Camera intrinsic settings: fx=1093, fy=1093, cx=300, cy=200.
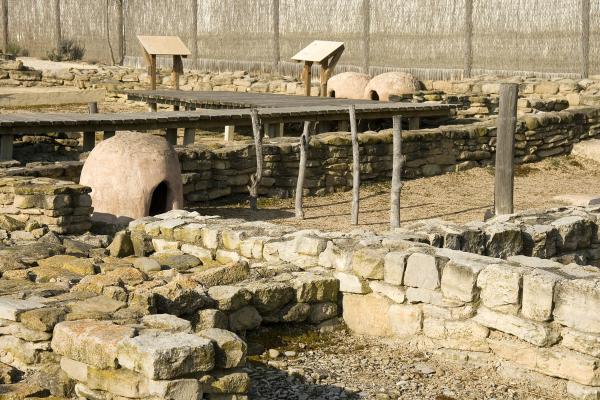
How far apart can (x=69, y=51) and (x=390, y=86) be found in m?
13.9

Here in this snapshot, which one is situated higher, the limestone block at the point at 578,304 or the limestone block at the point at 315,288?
the limestone block at the point at 578,304

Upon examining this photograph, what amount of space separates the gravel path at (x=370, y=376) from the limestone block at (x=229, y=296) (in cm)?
34

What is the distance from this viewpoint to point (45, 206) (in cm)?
1059

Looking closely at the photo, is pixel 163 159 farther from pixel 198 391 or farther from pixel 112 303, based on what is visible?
pixel 198 391

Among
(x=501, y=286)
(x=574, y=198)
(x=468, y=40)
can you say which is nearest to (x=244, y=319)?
(x=501, y=286)

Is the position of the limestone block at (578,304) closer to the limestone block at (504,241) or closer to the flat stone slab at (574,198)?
the limestone block at (504,241)

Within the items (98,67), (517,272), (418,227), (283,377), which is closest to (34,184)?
(418,227)

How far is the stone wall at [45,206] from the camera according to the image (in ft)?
34.6

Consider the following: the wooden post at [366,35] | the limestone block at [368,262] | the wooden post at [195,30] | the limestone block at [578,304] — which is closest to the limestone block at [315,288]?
the limestone block at [368,262]

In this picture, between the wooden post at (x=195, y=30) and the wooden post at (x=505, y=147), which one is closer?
the wooden post at (x=505, y=147)

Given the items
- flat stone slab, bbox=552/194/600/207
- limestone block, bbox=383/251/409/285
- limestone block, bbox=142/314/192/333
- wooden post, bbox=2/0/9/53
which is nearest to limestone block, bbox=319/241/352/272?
limestone block, bbox=383/251/409/285

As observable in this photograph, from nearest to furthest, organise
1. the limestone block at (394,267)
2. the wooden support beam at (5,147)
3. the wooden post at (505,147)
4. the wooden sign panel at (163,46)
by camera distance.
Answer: the limestone block at (394,267), the wooden post at (505,147), the wooden support beam at (5,147), the wooden sign panel at (163,46)

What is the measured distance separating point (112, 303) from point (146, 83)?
69.2 feet

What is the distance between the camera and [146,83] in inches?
1080
